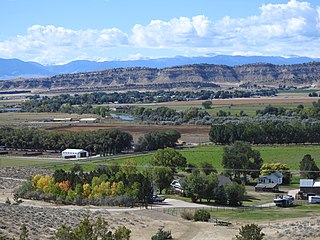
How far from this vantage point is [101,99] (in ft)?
634

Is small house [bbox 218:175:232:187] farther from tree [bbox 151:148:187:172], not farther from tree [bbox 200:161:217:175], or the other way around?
tree [bbox 151:148:187:172]

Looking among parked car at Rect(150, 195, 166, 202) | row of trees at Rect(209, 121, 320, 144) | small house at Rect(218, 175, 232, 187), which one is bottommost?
parked car at Rect(150, 195, 166, 202)

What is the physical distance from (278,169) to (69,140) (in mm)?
34405

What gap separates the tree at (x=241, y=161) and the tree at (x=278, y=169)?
3.41 ft

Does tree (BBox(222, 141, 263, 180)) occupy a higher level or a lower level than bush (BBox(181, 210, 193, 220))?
higher

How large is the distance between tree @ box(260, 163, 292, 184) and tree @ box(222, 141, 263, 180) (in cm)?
104

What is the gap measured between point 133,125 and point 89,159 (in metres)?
35.9

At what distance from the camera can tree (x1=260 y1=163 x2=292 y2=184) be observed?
6406 centimetres

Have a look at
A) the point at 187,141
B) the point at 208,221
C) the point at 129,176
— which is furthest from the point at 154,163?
the point at 187,141

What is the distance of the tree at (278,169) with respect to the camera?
64.1 meters

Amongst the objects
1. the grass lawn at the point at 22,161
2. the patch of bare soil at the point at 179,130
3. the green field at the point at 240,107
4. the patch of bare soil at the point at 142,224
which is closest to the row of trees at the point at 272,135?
the patch of bare soil at the point at 179,130

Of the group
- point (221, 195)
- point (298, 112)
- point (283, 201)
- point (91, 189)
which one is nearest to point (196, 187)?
point (221, 195)

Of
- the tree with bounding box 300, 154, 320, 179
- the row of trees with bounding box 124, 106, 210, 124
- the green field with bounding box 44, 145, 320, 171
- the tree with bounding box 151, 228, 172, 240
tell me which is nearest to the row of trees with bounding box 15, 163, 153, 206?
the tree with bounding box 151, 228, 172, 240

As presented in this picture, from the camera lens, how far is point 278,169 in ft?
213
